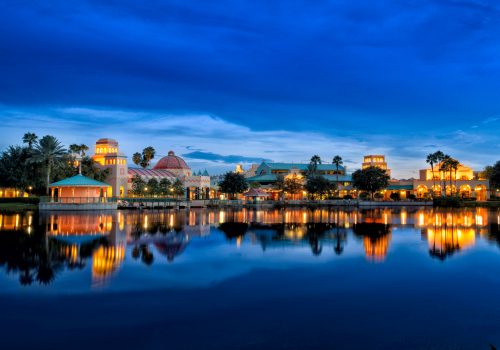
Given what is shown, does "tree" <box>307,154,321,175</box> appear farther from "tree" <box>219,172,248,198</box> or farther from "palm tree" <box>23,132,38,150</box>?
"palm tree" <box>23,132,38,150</box>

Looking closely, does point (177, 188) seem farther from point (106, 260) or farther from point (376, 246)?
point (106, 260)

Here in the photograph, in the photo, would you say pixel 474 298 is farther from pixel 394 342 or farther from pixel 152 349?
pixel 152 349

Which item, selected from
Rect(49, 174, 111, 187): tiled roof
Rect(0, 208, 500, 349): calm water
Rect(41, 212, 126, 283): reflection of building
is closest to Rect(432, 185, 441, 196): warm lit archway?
Rect(49, 174, 111, 187): tiled roof

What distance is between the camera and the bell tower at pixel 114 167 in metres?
80.8

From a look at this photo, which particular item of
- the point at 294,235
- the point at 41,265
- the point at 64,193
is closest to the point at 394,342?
the point at 41,265

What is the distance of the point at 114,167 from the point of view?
81.4m

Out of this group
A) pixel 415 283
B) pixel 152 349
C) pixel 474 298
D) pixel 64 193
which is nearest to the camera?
pixel 152 349

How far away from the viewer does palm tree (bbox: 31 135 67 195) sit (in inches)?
2699

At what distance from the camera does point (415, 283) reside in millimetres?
15695

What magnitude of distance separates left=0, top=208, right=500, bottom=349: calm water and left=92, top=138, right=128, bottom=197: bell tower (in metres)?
56.4

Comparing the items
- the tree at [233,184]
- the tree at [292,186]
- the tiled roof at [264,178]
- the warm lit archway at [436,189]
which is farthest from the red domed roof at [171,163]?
the warm lit archway at [436,189]

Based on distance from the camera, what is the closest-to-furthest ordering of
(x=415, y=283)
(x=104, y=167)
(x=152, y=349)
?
1. (x=152, y=349)
2. (x=415, y=283)
3. (x=104, y=167)

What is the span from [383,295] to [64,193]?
62080 mm

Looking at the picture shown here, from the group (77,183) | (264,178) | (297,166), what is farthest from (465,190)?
(77,183)
